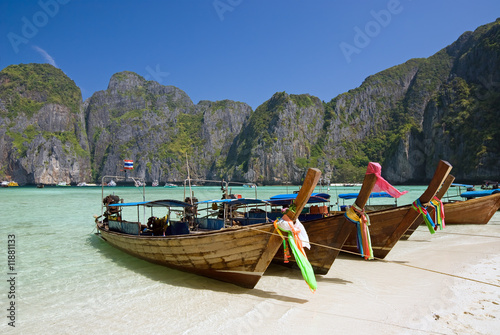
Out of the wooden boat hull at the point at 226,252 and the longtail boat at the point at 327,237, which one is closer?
the wooden boat hull at the point at 226,252

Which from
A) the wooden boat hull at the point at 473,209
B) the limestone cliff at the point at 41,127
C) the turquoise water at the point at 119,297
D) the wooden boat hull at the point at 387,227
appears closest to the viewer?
the turquoise water at the point at 119,297

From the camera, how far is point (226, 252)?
6574mm

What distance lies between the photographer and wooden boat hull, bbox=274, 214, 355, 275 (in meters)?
7.07

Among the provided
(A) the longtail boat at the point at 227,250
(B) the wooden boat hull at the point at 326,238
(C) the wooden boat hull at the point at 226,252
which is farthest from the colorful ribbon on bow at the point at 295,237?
(B) the wooden boat hull at the point at 326,238

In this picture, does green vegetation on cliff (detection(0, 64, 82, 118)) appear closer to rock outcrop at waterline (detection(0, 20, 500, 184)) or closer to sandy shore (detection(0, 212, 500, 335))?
rock outcrop at waterline (detection(0, 20, 500, 184))

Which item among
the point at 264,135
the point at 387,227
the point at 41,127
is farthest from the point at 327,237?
the point at 41,127

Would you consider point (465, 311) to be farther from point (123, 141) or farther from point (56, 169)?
point (123, 141)

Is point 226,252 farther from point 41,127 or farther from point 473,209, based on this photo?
point 41,127

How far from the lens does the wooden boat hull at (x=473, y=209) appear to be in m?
16.7

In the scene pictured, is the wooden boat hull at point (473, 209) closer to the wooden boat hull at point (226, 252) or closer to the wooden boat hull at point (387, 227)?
the wooden boat hull at point (387, 227)

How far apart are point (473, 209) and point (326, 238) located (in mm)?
14672

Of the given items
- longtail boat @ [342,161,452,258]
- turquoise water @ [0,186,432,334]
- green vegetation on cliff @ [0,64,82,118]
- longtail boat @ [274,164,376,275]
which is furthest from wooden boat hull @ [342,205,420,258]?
Result: green vegetation on cliff @ [0,64,82,118]

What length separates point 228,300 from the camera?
627 centimetres

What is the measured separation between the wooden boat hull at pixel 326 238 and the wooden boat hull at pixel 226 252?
5.38 feet
